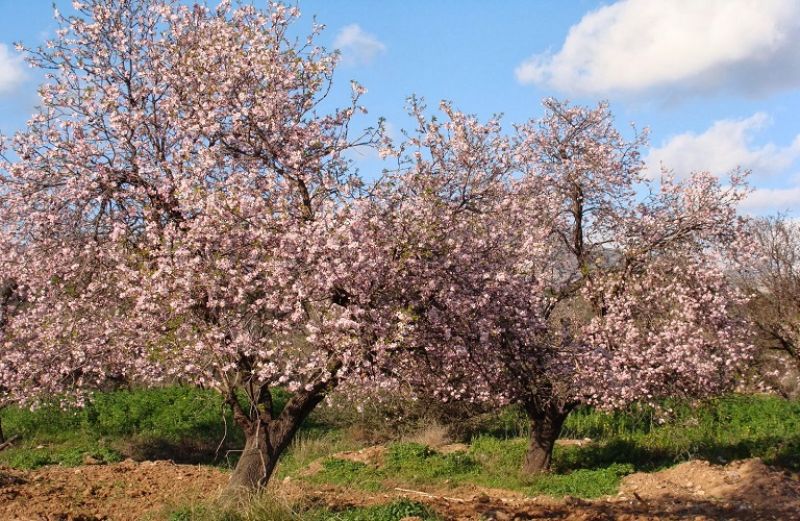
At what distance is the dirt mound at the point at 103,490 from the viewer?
1027 centimetres

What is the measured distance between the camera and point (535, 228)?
518 inches

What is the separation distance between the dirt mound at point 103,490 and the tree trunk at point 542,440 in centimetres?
543

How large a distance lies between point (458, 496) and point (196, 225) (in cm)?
693

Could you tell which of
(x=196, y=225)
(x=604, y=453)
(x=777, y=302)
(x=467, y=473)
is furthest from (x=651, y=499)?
(x=777, y=302)

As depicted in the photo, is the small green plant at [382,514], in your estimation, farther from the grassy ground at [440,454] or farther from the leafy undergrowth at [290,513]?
the grassy ground at [440,454]

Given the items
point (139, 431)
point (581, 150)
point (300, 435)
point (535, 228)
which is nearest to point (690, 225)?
point (581, 150)

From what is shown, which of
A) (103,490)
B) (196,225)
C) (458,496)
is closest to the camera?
(196,225)

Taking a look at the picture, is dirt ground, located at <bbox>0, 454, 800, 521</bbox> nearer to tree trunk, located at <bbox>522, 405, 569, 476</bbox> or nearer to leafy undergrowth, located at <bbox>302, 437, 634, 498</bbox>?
leafy undergrowth, located at <bbox>302, 437, 634, 498</bbox>

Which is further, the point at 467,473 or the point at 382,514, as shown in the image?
the point at 467,473

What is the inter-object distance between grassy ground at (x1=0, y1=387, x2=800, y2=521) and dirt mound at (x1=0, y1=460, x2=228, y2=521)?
114cm

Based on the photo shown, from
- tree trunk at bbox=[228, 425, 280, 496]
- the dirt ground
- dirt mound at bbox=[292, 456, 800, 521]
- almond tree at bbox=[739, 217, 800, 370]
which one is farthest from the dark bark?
almond tree at bbox=[739, 217, 800, 370]

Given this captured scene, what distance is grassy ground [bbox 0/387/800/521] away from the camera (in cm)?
1491

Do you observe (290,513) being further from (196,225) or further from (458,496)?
(458,496)

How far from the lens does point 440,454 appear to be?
17.0 m
